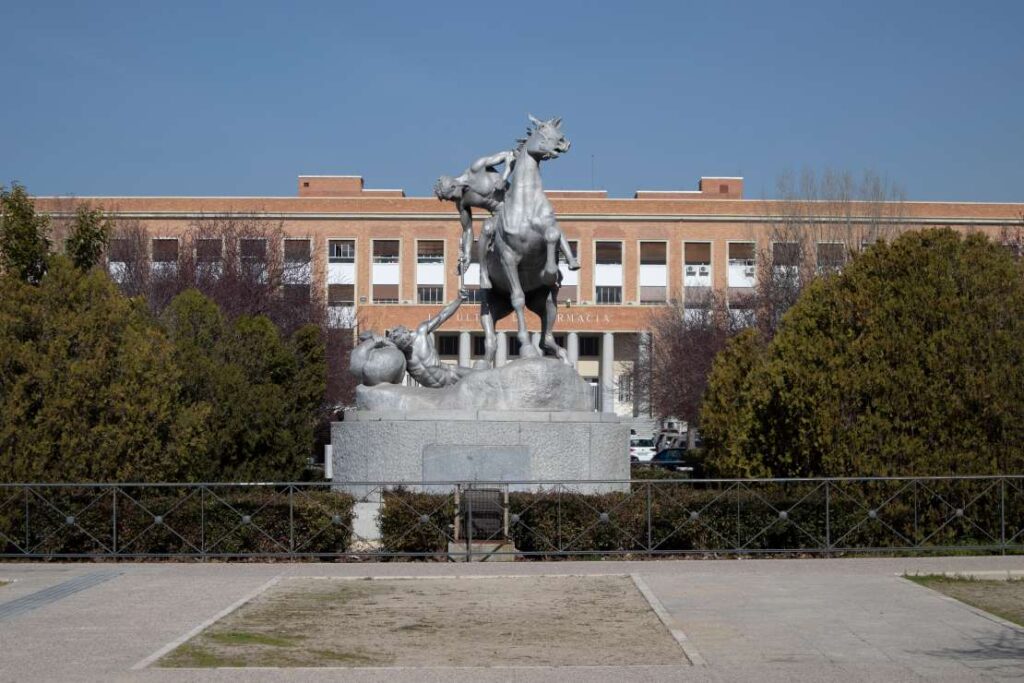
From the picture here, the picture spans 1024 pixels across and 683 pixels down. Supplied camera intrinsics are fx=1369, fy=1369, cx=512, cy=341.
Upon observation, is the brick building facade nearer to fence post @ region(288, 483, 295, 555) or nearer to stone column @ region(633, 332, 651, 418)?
stone column @ region(633, 332, 651, 418)

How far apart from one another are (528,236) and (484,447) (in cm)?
324

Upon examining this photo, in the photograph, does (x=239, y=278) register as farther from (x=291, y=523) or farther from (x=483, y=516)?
(x=483, y=516)

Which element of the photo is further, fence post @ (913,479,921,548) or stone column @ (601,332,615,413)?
stone column @ (601,332,615,413)

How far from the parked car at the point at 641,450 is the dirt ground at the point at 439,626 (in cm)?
3352

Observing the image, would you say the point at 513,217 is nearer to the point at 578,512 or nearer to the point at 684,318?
the point at 578,512

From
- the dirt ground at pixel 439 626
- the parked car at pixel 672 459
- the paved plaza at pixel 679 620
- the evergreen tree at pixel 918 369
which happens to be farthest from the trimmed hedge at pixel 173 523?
the parked car at pixel 672 459

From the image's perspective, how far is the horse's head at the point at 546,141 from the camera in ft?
65.6

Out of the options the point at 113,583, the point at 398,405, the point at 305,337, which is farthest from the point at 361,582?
the point at 305,337

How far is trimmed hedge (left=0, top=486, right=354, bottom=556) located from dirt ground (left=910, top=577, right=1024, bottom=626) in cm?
692

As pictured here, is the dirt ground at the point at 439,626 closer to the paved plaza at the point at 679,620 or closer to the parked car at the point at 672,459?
the paved plaza at the point at 679,620

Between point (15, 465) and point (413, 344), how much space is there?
5.93 m

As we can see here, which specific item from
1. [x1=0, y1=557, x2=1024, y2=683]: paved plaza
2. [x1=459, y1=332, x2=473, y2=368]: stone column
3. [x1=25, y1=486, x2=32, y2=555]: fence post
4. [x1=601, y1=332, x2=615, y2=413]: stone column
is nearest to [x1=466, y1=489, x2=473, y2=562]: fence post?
[x1=0, y1=557, x2=1024, y2=683]: paved plaza

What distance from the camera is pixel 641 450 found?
54531mm

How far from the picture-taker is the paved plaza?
948 centimetres
